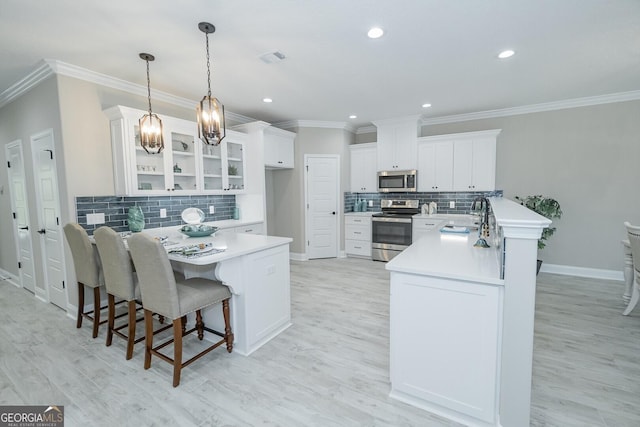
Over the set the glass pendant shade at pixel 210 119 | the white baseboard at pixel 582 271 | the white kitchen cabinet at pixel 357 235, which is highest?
the glass pendant shade at pixel 210 119

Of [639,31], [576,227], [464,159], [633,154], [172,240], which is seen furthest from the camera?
[464,159]

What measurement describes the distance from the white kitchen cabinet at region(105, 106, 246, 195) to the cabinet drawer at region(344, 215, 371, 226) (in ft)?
7.24

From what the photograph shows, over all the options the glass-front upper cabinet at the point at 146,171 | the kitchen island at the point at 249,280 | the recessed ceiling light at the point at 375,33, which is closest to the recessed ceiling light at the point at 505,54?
the recessed ceiling light at the point at 375,33

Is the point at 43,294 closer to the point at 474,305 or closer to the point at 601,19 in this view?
the point at 474,305

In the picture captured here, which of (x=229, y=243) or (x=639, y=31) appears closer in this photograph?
(x=639, y=31)

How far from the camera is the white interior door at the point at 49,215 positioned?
3.15m

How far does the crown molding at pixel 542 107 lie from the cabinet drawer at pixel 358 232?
2.30m

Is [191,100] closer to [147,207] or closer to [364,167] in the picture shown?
[147,207]

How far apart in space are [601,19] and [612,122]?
110 inches

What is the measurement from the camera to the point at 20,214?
3.93 meters

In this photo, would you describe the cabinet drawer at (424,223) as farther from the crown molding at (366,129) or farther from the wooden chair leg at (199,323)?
the wooden chair leg at (199,323)

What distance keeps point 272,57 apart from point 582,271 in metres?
5.43

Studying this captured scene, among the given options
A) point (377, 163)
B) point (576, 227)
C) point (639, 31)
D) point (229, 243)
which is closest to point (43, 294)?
point (229, 243)

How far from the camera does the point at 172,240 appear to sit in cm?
285
